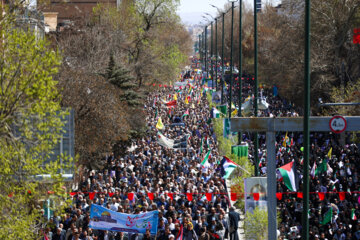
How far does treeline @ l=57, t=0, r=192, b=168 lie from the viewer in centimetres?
2883

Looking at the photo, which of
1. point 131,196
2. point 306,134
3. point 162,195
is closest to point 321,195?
point 162,195

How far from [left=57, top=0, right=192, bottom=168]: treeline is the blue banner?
4.95m

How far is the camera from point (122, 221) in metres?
19.6

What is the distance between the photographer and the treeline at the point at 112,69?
1135 inches

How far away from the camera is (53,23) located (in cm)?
6819

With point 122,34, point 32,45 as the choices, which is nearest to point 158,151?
point 32,45

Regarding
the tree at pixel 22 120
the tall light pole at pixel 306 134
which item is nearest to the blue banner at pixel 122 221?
the tree at pixel 22 120

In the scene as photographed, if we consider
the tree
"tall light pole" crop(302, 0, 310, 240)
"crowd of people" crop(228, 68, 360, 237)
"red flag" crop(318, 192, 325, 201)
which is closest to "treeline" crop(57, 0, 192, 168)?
"crowd of people" crop(228, 68, 360, 237)

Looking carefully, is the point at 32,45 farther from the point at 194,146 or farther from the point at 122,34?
the point at 122,34

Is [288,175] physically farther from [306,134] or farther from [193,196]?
[306,134]

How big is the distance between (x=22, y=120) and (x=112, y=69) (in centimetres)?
2452

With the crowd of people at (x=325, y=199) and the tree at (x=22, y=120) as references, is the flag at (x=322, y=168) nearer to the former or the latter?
the crowd of people at (x=325, y=199)

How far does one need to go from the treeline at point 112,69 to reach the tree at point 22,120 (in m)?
7.47

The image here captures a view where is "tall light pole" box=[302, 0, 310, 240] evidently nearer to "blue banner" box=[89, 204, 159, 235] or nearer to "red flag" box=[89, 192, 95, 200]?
"blue banner" box=[89, 204, 159, 235]
